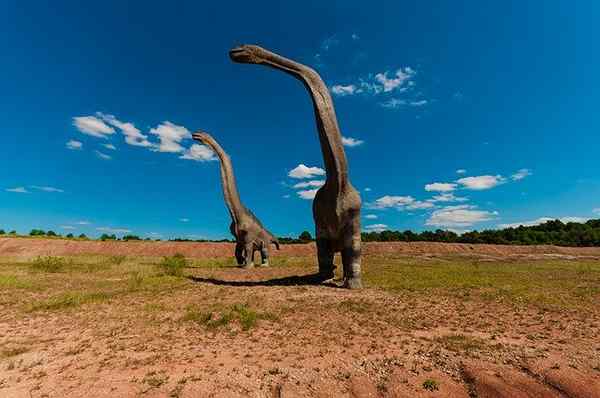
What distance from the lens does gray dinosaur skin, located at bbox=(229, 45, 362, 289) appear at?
11.1 m

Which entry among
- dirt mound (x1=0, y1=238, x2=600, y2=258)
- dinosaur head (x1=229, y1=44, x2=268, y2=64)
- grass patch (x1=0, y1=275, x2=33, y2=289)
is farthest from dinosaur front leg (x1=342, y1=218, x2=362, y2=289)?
dirt mound (x1=0, y1=238, x2=600, y2=258)

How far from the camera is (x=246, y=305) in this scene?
9.48 metres

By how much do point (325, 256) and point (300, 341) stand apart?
6.28 m

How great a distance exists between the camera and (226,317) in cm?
795

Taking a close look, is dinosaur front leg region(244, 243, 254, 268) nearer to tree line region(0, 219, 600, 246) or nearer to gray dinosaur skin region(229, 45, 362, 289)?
gray dinosaur skin region(229, 45, 362, 289)

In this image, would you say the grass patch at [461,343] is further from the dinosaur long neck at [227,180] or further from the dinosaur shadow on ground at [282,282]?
the dinosaur long neck at [227,180]

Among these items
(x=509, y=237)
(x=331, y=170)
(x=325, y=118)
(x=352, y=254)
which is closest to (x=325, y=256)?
(x=352, y=254)

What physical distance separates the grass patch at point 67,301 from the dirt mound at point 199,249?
27.2 m

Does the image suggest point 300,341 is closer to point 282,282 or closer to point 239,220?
point 282,282

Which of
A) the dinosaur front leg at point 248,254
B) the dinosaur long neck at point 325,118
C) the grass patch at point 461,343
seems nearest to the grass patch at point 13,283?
the dinosaur front leg at point 248,254

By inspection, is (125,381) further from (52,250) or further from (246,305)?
(52,250)

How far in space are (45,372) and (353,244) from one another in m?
8.43

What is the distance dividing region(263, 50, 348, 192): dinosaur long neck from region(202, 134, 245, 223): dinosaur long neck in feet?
24.5

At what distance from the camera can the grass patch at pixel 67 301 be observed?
9805 mm
